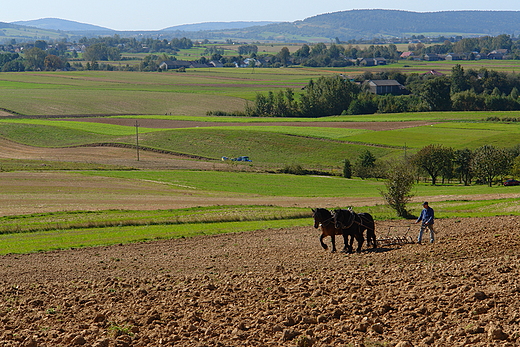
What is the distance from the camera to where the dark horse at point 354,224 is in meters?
22.6

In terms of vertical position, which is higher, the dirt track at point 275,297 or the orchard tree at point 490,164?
the dirt track at point 275,297

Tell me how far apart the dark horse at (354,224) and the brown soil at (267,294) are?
0.98 meters

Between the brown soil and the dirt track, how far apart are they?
4 centimetres

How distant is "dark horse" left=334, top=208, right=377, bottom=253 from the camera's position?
22.6 meters

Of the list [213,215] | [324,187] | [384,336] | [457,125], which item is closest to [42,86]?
[457,125]

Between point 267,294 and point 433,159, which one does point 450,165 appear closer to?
point 433,159

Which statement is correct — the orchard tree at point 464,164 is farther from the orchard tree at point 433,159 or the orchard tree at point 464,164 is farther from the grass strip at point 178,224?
the grass strip at point 178,224

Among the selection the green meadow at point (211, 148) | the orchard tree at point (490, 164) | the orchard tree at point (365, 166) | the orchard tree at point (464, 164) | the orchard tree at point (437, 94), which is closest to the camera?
the green meadow at point (211, 148)

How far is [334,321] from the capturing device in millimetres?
14781

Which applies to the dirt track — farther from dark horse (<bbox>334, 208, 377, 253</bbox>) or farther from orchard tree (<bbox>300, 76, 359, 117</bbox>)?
orchard tree (<bbox>300, 76, 359, 117</bbox>)

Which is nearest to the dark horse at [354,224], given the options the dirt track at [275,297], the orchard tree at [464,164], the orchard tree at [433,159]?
the dirt track at [275,297]

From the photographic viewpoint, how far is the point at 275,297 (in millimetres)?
17266

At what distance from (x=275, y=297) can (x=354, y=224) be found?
713 cm

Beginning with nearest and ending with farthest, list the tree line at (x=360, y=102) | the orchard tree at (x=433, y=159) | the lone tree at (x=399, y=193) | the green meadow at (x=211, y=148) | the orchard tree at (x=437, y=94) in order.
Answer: the green meadow at (x=211, y=148)
the lone tree at (x=399, y=193)
the orchard tree at (x=433, y=159)
the orchard tree at (x=437, y=94)
the tree line at (x=360, y=102)
